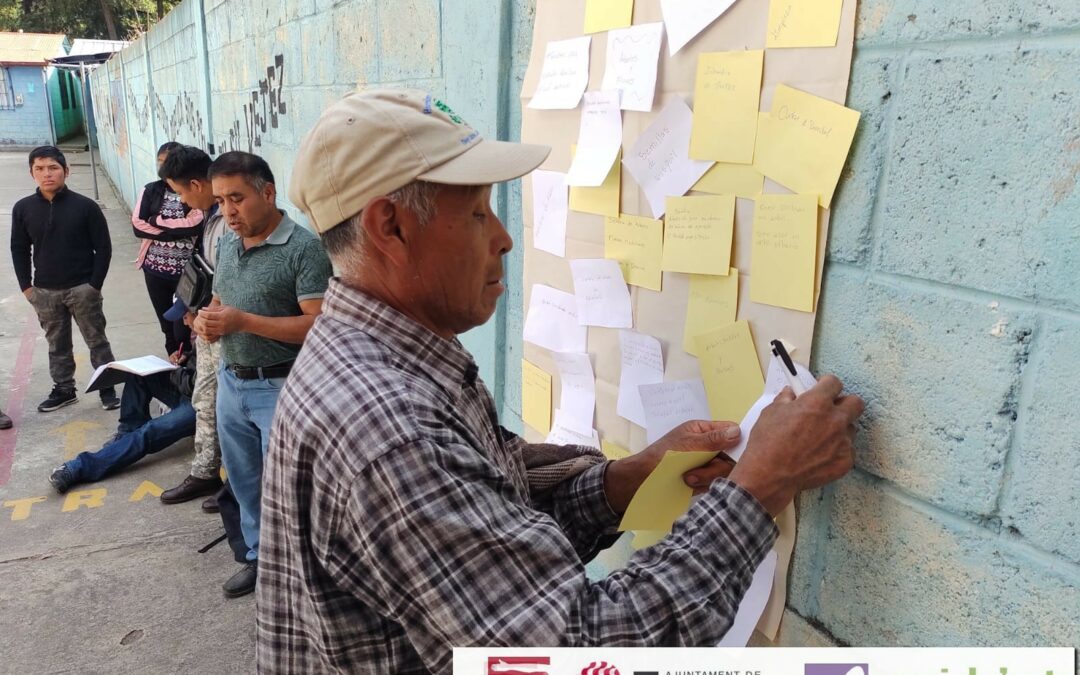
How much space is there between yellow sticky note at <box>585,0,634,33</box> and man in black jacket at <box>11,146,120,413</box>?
5069 mm

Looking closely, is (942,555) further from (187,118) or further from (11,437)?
(187,118)

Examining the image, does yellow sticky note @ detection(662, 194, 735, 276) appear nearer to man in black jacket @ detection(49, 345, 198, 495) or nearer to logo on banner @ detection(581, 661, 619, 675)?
logo on banner @ detection(581, 661, 619, 675)

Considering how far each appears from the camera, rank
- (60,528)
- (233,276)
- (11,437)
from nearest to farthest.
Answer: (233,276), (60,528), (11,437)

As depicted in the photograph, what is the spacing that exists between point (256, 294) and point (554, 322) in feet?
5.80

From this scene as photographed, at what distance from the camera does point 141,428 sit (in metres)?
4.79

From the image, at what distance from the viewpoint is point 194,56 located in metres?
8.09

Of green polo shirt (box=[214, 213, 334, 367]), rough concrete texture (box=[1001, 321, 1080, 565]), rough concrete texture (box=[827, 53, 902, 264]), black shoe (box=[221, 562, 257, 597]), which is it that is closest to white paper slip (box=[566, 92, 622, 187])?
rough concrete texture (box=[827, 53, 902, 264])

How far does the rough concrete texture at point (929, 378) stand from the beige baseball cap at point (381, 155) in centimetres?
60

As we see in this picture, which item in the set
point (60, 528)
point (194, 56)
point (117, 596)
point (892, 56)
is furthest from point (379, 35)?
Result: point (194, 56)

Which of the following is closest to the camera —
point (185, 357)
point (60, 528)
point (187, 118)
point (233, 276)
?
point (233, 276)

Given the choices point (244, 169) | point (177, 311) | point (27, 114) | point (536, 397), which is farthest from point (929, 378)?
point (27, 114)

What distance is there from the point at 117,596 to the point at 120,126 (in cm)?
1752

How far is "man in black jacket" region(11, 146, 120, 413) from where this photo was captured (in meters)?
5.50

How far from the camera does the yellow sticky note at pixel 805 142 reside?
1.16 metres
